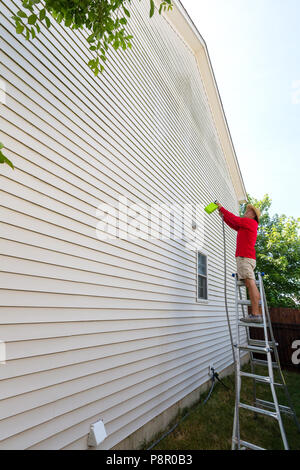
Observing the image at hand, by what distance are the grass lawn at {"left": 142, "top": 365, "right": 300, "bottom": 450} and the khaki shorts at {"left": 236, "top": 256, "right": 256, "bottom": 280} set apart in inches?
87.7

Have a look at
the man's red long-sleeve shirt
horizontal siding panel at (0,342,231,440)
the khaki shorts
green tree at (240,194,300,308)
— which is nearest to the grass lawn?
horizontal siding panel at (0,342,231,440)

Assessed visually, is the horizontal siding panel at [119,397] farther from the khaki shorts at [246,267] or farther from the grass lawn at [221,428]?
the khaki shorts at [246,267]

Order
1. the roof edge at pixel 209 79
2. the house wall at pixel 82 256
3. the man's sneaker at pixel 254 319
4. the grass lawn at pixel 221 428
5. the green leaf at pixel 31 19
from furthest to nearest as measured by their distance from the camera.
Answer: the roof edge at pixel 209 79 < the man's sneaker at pixel 254 319 < the grass lawn at pixel 221 428 < the house wall at pixel 82 256 < the green leaf at pixel 31 19

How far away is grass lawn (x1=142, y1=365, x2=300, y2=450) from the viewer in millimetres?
3355

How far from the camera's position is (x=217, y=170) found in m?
8.69

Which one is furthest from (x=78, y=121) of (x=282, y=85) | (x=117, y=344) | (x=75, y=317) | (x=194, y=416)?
(x=282, y=85)

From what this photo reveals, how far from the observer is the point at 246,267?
385cm

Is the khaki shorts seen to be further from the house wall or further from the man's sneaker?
the house wall

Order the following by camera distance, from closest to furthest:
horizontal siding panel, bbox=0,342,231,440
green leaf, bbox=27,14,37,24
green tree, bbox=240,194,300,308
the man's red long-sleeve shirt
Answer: green leaf, bbox=27,14,37,24 < horizontal siding panel, bbox=0,342,231,440 < the man's red long-sleeve shirt < green tree, bbox=240,194,300,308

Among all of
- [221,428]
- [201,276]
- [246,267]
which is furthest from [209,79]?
[221,428]

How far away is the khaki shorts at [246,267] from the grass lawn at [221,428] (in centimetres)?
223

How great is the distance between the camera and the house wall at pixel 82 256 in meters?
1.97

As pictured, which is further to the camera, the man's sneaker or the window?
the window

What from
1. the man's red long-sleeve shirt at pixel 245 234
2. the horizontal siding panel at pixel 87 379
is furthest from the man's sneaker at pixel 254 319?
the horizontal siding panel at pixel 87 379
